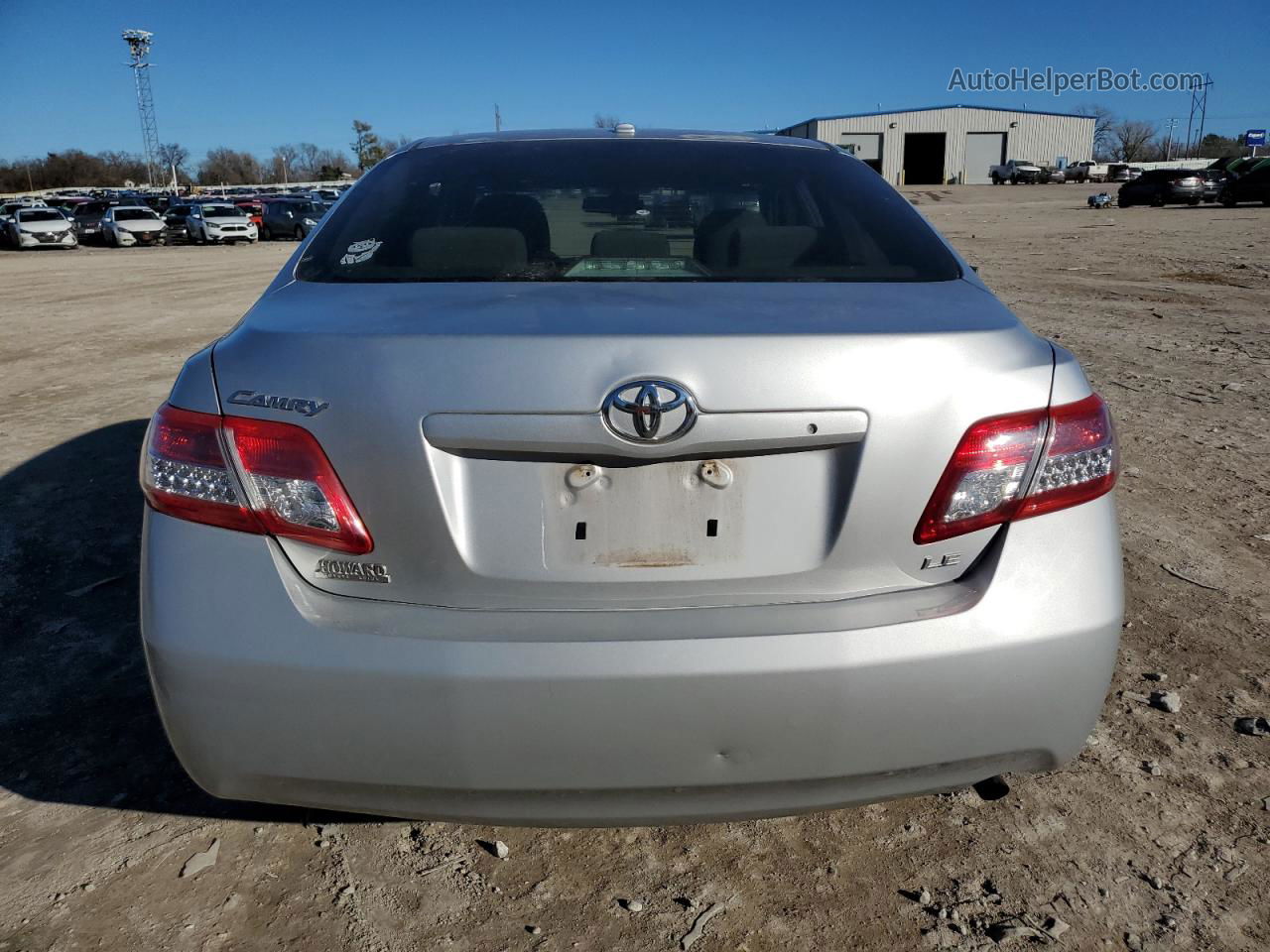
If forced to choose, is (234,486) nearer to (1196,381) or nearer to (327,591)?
(327,591)

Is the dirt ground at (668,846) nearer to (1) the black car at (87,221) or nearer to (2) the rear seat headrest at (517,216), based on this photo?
(2) the rear seat headrest at (517,216)

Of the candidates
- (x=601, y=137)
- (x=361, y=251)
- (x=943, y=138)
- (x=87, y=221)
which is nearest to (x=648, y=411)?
(x=361, y=251)

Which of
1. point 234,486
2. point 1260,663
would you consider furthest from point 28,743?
point 1260,663

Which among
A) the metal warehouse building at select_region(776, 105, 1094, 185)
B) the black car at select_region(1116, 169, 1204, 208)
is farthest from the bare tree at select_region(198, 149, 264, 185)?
the black car at select_region(1116, 169, 1204, 208)

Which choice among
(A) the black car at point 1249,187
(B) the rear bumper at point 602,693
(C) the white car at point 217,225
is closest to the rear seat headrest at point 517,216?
(B) the rear bumper at point 602,693

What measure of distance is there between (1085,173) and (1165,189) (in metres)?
→ 37.4

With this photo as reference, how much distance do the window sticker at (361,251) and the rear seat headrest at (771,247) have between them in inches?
34.1

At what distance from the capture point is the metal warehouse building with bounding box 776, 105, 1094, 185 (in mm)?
79812

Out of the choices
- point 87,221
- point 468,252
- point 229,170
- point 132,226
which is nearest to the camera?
point 468,252

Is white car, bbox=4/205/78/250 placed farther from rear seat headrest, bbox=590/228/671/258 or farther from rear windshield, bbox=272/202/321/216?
rear seat headrest, bbox=590/228/671/258

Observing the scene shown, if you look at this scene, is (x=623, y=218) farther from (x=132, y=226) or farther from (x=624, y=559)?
(x=132, y=226)

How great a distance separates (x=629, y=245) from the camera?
241 cm

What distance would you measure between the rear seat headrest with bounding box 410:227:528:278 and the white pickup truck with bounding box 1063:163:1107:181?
75.6 meters

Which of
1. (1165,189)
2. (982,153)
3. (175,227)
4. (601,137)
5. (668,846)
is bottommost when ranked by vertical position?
(668,846)
